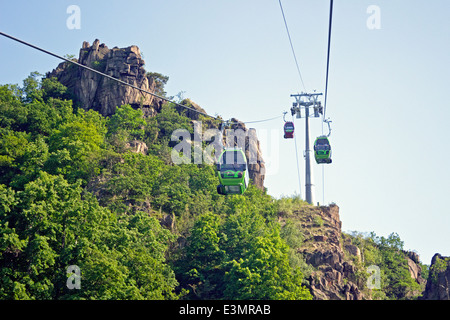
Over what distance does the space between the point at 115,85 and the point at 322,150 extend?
46.4 m

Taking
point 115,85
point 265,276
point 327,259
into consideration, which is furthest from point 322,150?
point 115,85

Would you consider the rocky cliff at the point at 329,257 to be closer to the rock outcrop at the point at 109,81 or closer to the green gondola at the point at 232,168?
the green gondola at the point at 232,168

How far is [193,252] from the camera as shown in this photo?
63.4 metres

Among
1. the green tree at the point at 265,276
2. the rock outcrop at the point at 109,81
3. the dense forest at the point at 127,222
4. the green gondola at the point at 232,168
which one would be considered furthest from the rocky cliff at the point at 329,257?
the rock outcrop at the point at 109,81

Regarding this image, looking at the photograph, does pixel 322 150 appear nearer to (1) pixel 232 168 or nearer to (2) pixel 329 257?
(2) pixel 329 257

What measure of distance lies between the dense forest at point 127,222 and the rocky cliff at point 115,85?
265cm

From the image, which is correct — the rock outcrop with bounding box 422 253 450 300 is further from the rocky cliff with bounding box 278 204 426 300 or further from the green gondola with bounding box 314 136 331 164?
the green gondola with bounding box 314 136 331 164

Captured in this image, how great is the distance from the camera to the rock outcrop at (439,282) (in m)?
68.3

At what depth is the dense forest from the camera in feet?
165

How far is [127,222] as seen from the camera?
57.9 meters

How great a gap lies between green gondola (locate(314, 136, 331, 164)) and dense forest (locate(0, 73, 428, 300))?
8.15m

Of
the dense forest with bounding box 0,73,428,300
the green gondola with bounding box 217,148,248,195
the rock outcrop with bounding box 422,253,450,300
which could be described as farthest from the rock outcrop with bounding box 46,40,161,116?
the green gondola with bounding box 217,148,248,195

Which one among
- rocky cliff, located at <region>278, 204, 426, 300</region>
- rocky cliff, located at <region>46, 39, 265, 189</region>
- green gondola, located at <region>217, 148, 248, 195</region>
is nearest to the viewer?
green gondola, located at <region>217, 148, 248, 195</region>

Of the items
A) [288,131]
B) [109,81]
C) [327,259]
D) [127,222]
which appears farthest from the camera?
[109,81]
